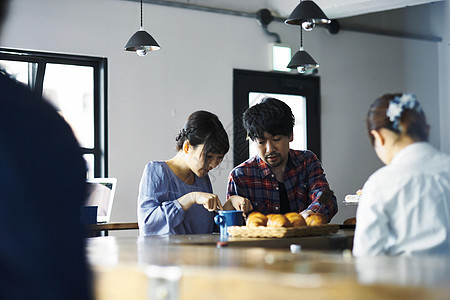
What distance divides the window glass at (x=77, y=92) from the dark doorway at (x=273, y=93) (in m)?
1.54

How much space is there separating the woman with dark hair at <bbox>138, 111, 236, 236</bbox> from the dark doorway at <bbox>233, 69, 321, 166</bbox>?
3710 mm

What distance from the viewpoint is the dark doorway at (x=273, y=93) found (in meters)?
6.98

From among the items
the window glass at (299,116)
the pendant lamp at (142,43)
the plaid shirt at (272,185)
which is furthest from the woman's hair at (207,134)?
the window glass at (299,116)

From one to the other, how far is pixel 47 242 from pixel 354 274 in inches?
21.0

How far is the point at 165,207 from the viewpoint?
287 centimetres

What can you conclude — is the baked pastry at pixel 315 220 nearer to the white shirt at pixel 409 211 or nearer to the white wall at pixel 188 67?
the white shirt at pixel 409 211

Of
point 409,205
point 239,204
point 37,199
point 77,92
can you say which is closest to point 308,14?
point 239,204

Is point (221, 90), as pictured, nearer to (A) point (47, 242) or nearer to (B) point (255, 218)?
(B) point (255, 218)

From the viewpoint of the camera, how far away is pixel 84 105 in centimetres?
622

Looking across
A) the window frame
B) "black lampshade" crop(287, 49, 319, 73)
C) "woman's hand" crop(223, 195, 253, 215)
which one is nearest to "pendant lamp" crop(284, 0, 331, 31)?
"black lampshade" crop(287, 49, 319, 73)

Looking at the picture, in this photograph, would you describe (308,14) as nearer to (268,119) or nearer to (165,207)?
(268,119)

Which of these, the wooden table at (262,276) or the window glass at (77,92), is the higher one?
the window glass at (77,92)

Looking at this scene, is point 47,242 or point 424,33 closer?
point 47,242

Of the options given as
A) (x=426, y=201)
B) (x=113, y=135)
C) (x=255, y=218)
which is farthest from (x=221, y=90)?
(x=426, y=201)
